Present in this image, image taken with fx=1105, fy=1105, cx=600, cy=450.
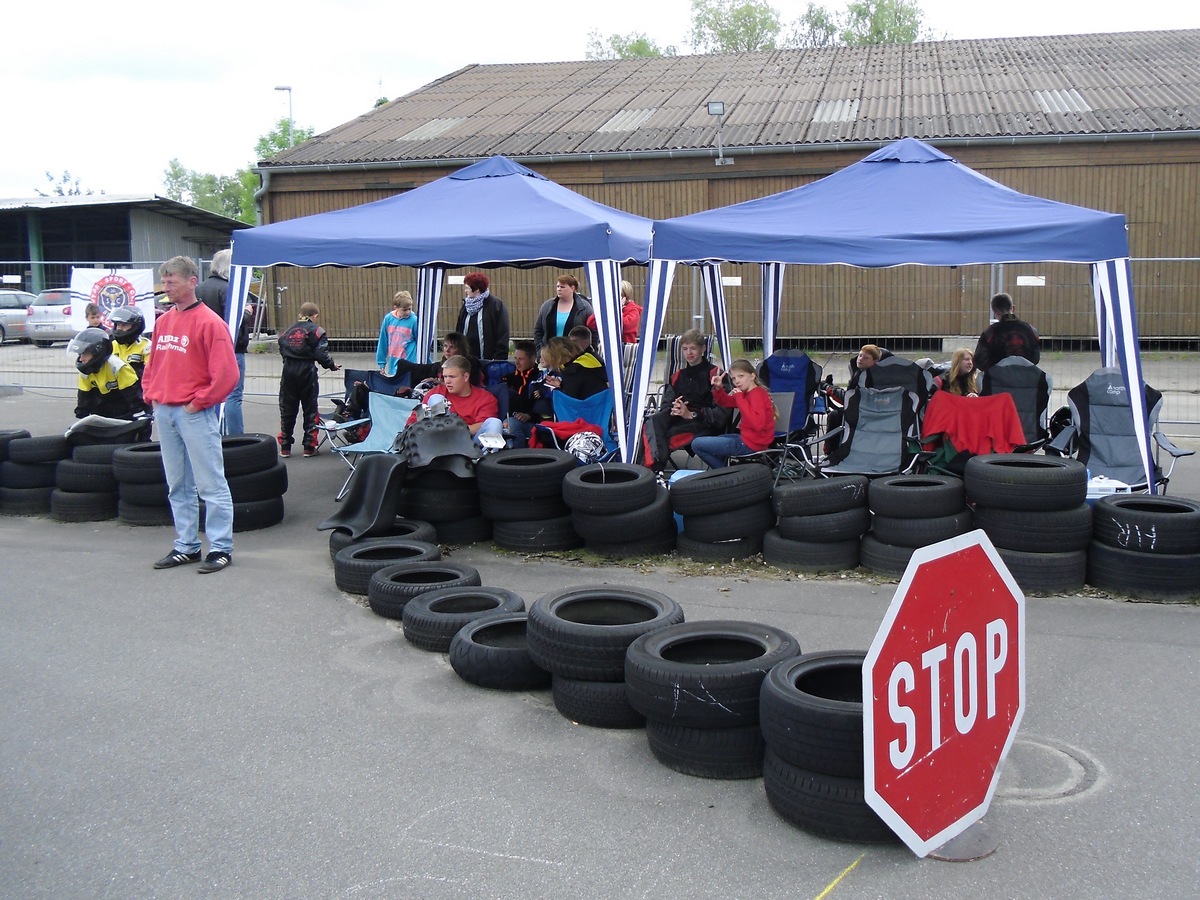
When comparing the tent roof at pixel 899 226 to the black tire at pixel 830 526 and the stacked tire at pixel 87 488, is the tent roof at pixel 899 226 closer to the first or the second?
the black tire at pixel 830 526

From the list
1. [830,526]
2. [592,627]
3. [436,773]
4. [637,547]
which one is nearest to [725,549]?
[637,547]

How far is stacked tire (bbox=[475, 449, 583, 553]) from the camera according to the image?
7777mm

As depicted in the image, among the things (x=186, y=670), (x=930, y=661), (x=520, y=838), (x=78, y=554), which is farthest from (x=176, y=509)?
(x=930, y=661)

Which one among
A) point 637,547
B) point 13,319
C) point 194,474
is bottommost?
point 637,547

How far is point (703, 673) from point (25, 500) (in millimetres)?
7106

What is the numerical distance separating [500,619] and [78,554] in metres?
3.95

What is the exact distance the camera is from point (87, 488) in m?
8.86

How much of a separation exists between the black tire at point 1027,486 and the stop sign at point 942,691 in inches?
125

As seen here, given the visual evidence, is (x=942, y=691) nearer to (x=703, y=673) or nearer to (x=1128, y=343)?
(x=703, y=673)

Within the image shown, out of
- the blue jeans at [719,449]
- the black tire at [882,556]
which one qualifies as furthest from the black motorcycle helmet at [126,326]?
the black tire at [882,556]

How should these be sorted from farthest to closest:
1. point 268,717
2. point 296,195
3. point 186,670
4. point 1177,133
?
1. point 296,195
2. point 1177,133
3. point 186,670
4. point 268,717

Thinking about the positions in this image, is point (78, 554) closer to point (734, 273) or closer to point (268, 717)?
point (268, 717)

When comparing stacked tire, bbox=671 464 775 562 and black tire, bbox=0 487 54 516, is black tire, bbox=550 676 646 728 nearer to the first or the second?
stacked tire, bbox=671 464 775 562

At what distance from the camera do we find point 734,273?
20.6 meters
